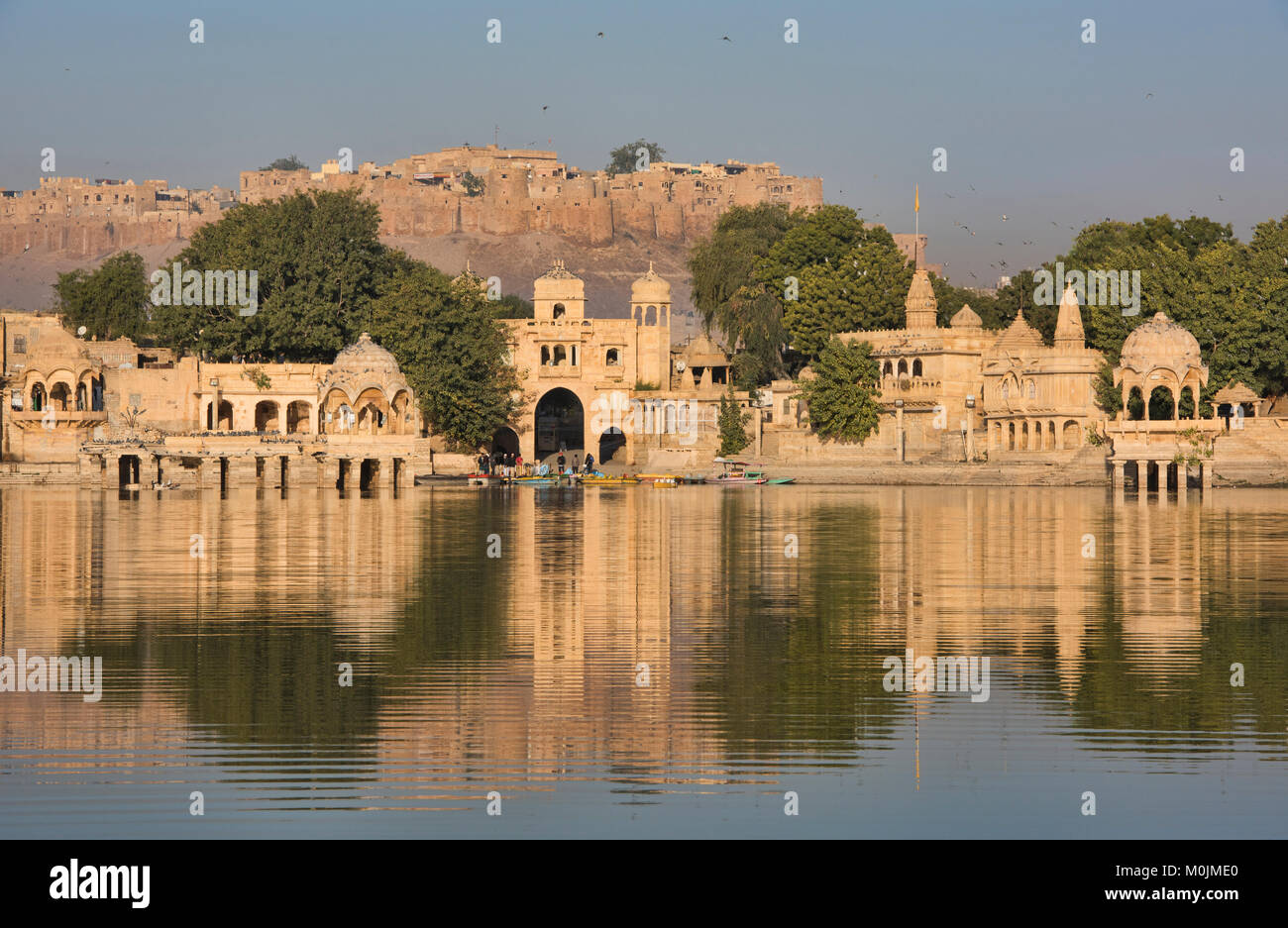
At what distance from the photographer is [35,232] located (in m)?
199

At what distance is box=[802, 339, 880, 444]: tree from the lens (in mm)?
76625

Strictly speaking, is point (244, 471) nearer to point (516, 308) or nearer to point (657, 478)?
point (657, 478)

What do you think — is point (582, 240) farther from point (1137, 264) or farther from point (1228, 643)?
point (1228, 643)

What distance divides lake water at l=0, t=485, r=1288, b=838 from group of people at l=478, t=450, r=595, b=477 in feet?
132

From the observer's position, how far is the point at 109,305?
96500 mm

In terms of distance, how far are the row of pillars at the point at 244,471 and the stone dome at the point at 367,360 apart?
3619 millimetres

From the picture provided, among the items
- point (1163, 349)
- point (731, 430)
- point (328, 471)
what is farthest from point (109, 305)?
point (1163, 349)

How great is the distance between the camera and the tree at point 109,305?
3777 inches

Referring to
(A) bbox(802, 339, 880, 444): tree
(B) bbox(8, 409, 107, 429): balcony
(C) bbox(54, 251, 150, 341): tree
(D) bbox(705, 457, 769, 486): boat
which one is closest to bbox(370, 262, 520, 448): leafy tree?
(D) bbox(705, 457, 769, 486): boat

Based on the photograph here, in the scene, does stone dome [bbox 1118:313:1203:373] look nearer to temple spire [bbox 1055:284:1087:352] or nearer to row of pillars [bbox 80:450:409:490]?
temple spire [bbox 1055:284:1087:352]
